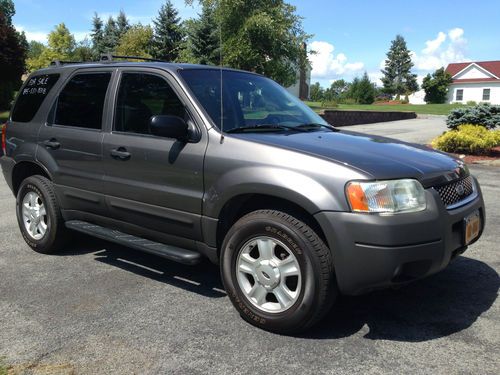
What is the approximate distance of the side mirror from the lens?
3.63 metres

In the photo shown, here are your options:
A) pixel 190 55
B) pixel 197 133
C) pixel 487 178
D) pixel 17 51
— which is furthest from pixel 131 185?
pixel 190 55

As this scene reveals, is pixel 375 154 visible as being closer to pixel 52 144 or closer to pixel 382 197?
pixel 382 197

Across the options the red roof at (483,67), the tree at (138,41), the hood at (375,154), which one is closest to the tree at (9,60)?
the tree at (138,41)

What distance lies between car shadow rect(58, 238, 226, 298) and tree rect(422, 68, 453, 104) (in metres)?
69.3

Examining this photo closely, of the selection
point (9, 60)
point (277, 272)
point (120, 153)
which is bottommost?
point (277, 272)

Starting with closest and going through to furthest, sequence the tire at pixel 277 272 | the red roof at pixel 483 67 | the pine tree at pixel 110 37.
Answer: the tire at pixel 277 272 → the pine tree at pixel 110 37 → the red roof at pixel 483 67

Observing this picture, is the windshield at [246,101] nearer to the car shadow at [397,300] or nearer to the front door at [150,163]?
the front door at [150,163]

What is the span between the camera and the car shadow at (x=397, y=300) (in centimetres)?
346

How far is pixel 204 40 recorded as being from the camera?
123 ft

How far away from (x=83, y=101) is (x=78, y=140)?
1.32 ft

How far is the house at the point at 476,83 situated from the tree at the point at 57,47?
165 ft

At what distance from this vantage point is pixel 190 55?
1480 inches

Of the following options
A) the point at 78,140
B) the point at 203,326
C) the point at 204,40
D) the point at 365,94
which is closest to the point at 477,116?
the point at 78,140

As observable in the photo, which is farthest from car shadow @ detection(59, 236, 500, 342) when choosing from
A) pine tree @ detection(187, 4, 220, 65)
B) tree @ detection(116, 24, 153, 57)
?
tree @ detection(116, 24, 153, 57)
